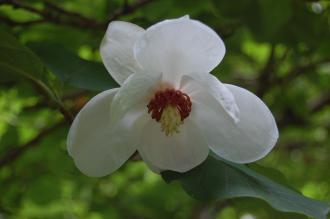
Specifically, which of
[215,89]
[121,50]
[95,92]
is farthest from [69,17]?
[215,89]

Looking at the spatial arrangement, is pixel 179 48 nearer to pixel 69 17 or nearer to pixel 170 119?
pixel 170 119

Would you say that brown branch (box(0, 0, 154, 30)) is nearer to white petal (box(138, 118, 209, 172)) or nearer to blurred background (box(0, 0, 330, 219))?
blurred background (box(0, 0, 330, 219))

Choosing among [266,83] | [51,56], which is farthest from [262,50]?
[51,56]

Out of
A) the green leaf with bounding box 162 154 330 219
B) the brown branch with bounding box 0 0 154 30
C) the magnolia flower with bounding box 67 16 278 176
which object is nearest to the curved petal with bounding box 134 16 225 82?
the magnolia flower with bounding box 67 16 278 176

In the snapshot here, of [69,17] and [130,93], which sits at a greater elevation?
[130,93]

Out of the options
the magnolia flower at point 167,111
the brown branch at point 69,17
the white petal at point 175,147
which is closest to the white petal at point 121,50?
the magnolia flower at point 167,111

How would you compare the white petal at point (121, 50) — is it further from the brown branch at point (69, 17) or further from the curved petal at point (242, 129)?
the brown branch at point (69, 17)

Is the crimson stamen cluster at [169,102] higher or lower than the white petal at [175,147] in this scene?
higher
